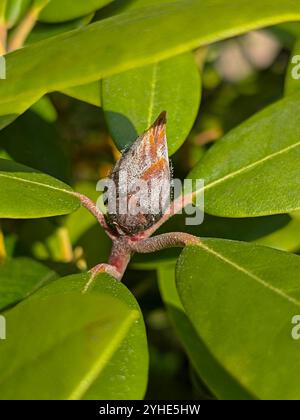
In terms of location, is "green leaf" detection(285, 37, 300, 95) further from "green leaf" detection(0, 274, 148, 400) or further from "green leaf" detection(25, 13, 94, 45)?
"green leaf" detection(0, 274, 148, 400)

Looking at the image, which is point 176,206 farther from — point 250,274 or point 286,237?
point 286,237

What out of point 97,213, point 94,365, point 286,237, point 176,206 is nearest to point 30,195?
point 97,213

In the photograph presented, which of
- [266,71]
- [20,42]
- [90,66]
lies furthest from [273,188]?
[266,71]

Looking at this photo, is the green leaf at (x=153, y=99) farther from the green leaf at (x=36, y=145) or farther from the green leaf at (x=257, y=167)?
the green leaf at (x=36, y=145)

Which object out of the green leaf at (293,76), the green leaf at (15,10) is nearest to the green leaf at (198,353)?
the green leaf at (293,76)

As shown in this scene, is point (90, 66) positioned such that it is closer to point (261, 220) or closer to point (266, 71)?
point (261, 220)
